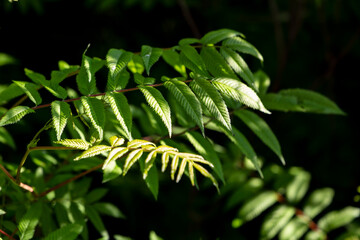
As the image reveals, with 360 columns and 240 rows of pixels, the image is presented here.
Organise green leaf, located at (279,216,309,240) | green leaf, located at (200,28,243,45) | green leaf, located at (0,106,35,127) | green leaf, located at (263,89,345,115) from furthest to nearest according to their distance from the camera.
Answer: green leaf, located at (279,216,309,240) → green leaf, located at (263,89,345,115) → green leaf, located at (200,28,243,45) → green leaf, located at (0,106,35,127)

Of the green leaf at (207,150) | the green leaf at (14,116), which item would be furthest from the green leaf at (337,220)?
the green leaf at (14,116)

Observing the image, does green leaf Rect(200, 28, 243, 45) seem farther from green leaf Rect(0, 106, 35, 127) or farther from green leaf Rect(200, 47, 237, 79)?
green leaf Rect(0, 106, 35, 127)

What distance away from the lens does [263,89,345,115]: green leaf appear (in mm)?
1676

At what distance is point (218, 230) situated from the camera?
8.97 feet

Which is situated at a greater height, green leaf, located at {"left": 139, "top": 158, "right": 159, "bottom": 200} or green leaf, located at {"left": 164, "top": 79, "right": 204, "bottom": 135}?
green leaf, located at {"left": 164, "top": 79, "right": 204, "bottom": 135}

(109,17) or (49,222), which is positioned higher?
(109,17)

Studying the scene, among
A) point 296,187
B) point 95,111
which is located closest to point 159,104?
point 95,111

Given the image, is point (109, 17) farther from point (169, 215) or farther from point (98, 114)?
point (98, 114)

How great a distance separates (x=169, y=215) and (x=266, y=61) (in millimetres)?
1309

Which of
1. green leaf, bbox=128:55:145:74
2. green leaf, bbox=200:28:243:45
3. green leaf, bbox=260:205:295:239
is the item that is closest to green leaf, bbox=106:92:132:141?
green leaf, bbox=128:55:145:74

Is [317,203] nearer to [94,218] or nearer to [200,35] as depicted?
[94,218]

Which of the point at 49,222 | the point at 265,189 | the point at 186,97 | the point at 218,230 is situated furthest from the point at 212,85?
the point at 218,230

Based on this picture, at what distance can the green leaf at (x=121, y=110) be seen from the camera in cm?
122

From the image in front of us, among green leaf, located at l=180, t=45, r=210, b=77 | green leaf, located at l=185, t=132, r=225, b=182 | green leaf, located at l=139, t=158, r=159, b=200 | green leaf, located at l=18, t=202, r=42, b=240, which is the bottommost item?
green leaf, located at l=18, t=202, r=42, b=240
